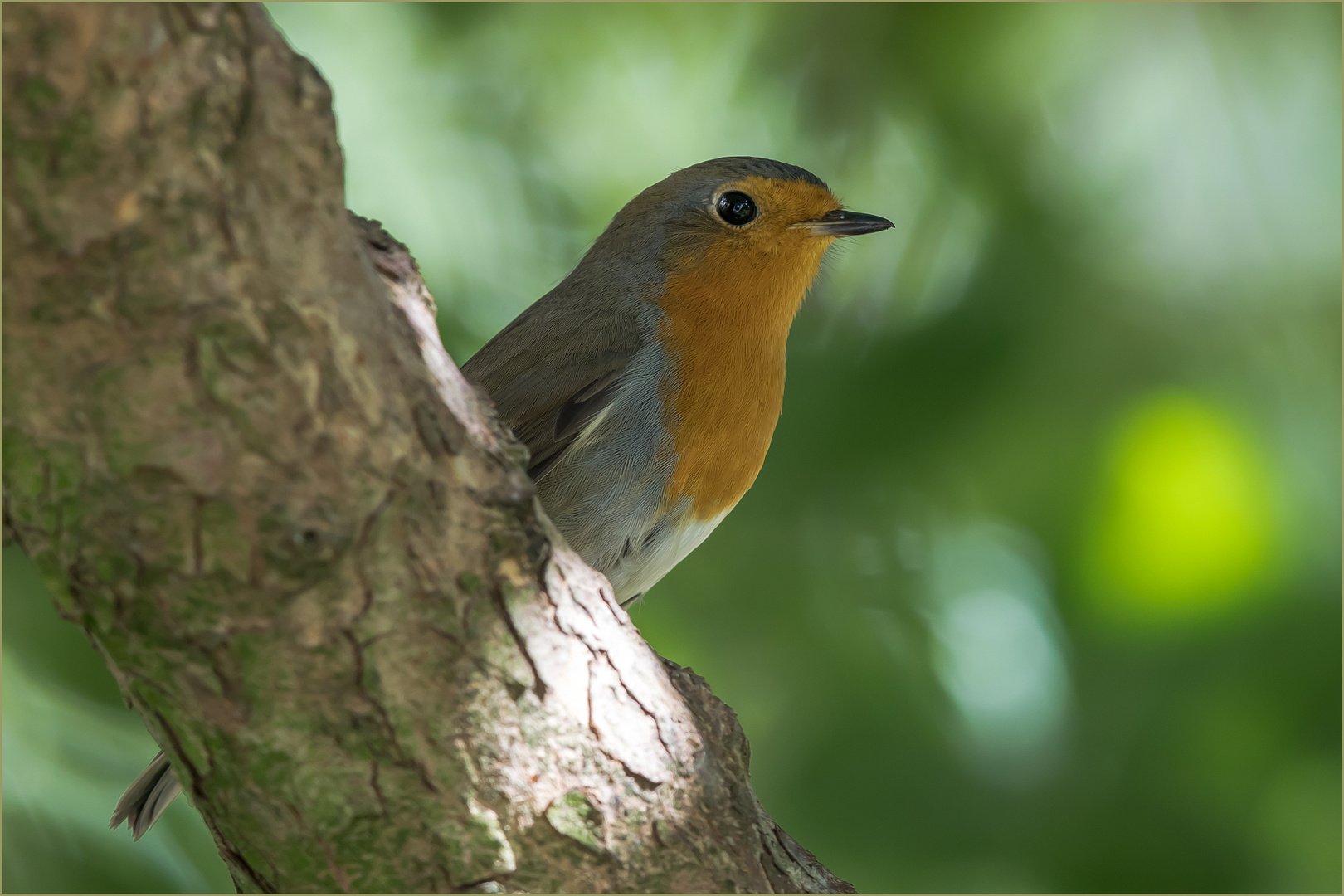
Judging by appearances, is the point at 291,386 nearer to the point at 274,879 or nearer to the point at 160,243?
the point at 160,243

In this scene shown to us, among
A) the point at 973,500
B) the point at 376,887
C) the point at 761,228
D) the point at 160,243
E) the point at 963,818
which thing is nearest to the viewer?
the point at 160,243

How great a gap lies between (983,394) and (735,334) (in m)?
1.42

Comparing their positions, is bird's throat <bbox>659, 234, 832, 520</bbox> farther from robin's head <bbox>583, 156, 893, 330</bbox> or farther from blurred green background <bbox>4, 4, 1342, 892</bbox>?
blurred green background <bbox>4, 4, 1342, 892</bbox>

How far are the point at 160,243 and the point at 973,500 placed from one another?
138 inches

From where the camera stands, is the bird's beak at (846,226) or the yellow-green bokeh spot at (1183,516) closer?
the bird's beak at (846,226)

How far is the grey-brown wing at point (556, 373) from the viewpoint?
3.10 m

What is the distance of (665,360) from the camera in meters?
3.15

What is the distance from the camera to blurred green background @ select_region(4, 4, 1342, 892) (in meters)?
3.96

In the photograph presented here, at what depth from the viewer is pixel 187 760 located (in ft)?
5.27

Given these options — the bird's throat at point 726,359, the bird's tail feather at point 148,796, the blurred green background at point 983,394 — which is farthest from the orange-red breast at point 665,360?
the bird's tail feather at point 148,796

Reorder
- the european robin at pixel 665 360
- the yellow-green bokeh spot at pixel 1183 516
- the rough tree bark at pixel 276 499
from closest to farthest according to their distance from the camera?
the rough tree bark at pixel 276 499
the european robin at pixel 665 360
the yellow-green bokeh spot at pixel 1183 516

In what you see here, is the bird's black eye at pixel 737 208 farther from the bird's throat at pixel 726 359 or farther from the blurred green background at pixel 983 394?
the blurred green background at pixel 983 394

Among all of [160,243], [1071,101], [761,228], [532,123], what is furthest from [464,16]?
[160,243]

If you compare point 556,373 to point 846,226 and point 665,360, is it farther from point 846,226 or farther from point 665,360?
point 846,226
